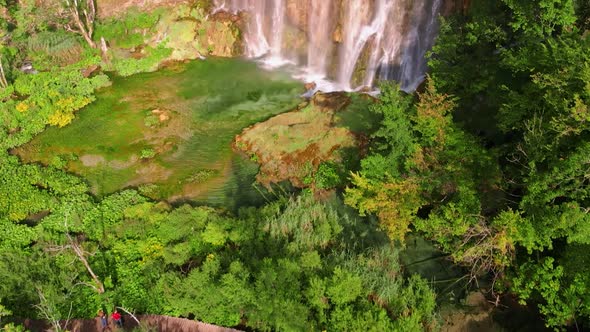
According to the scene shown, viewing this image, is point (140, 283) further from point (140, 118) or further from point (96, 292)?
point (140, 118)

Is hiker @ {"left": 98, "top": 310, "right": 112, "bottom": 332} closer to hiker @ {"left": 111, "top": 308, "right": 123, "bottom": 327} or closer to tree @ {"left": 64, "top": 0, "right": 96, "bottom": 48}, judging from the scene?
hiker @ {"left": 111, "top": 308, "right": 123, "bottom": 327}

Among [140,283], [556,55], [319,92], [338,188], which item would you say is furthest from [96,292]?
[556,55]

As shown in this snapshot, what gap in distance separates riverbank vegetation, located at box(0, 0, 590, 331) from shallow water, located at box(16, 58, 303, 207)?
0.46 ft

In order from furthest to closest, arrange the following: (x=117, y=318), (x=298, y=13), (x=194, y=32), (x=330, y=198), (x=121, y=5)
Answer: (x=121, y=5) < (x=194, y=32) < (x=298, y=13) < (x=330, y=198) < (x=117, y=318)

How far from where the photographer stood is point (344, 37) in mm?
27375

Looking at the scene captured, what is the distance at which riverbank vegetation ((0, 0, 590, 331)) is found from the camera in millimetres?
Result: 13461

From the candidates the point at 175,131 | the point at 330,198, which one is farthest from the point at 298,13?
the point at 330,198

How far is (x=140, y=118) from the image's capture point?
25047 mm

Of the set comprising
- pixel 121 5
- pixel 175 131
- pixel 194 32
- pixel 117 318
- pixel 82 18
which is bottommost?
pixel 117 318

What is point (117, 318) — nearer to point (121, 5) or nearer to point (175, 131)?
point (175, 131)

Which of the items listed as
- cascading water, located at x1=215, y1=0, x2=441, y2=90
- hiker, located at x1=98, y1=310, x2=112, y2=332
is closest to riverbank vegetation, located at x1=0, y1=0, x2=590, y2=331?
hiker, located at x1=98, y1=310, x2=112, y2=332

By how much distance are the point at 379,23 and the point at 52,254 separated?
65.3 ft

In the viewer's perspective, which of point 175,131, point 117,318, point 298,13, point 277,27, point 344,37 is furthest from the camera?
point 277,27

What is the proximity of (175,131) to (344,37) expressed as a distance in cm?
1139
